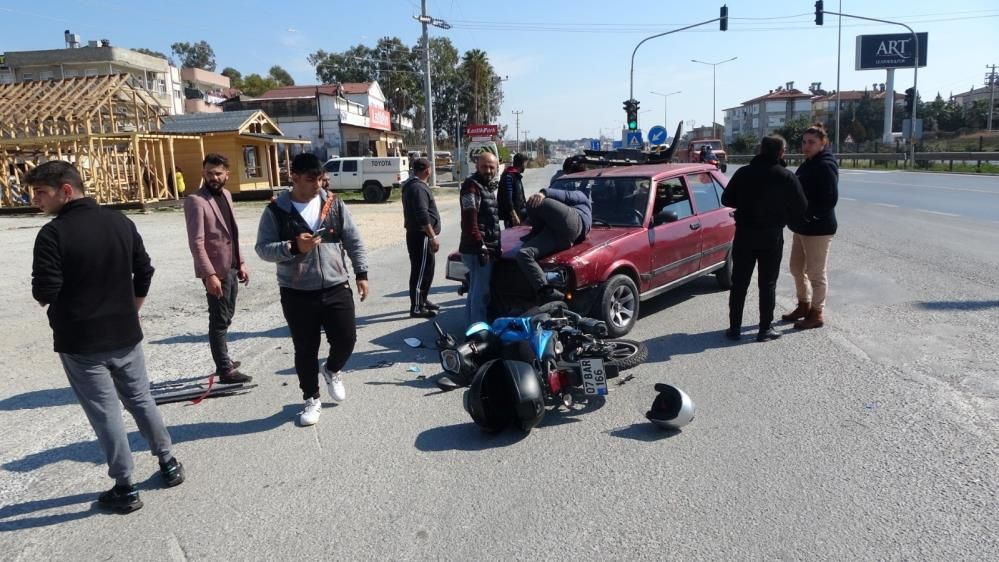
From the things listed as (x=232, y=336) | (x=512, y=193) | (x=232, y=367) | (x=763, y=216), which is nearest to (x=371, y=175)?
(x=232, y=336)

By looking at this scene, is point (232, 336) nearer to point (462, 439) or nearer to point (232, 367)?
point (232, 367)

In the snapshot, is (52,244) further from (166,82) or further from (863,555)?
(166,82)

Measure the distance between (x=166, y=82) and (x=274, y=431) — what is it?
2592 inches

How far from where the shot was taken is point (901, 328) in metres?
6.66

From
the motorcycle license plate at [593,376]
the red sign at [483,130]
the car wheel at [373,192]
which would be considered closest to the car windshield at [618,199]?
the motorcycle license plate at [593,376]

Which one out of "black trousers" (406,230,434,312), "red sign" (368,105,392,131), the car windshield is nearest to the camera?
the car windshield

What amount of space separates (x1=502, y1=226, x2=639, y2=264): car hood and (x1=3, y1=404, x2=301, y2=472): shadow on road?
2544 millimetres

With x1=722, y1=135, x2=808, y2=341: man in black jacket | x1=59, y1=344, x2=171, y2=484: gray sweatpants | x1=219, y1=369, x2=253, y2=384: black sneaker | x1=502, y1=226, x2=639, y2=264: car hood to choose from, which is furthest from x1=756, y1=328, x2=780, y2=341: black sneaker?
x1=59, y1=344, x2=171, y2=484: gray sweatpants

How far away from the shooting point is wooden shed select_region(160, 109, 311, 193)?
30.7 meters

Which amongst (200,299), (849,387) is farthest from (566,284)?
(200,299)

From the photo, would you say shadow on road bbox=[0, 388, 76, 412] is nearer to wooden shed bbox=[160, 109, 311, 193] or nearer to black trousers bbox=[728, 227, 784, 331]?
black trousers bbox=[728, 227, 784, 331]

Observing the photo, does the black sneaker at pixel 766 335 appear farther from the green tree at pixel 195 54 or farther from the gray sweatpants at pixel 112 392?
the green tree at pixel 195 54

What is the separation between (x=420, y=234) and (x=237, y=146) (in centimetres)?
2640

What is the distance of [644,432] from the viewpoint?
14.8 ft
